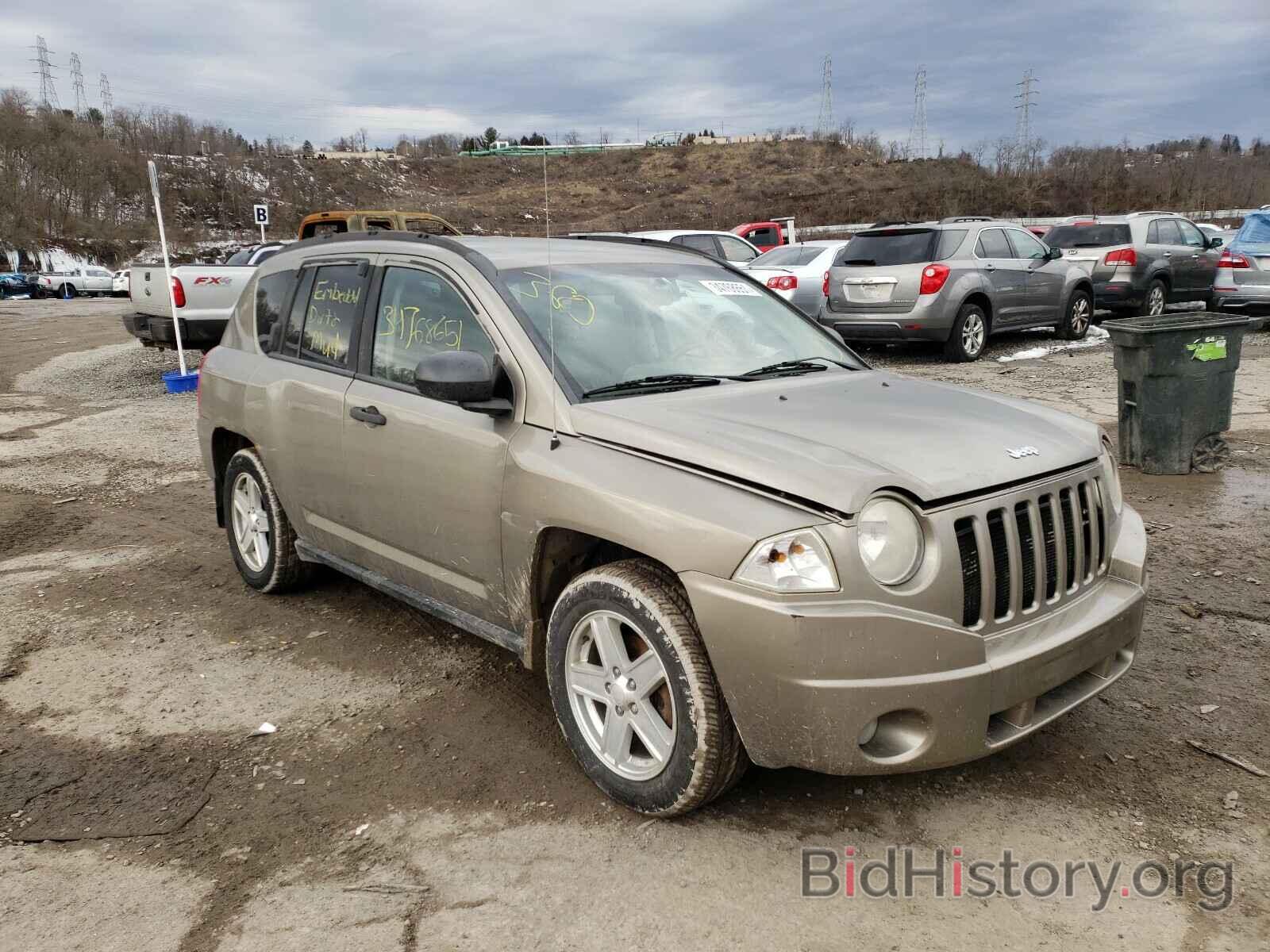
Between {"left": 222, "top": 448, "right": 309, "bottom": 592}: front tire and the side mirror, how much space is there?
6.31 feet

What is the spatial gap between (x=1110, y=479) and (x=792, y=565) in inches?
58.1

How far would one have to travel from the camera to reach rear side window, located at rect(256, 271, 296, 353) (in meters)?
4.82

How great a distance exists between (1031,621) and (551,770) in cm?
163

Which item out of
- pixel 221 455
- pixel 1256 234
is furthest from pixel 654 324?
pixel 1256 234

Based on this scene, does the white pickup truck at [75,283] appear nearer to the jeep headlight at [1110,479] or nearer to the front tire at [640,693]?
the front tire at [640,693]

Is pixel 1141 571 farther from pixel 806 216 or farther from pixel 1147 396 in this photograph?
pixel 806 216

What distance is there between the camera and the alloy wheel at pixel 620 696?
2.96 meters

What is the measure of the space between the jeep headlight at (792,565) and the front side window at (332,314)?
238cm

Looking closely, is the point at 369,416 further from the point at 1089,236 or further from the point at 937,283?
the point at 1089,236

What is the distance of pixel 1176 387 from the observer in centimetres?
672

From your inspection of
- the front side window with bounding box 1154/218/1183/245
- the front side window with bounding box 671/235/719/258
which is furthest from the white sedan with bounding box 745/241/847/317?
the front side window with bounding box 1154/218/1183/245

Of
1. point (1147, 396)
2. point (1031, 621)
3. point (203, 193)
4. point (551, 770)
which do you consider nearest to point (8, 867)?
point (551, 770)

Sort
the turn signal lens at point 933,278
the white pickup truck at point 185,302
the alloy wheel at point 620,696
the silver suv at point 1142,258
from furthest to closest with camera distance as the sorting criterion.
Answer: the silver suv at point 1142,258 → the white pickup truck at point 185,302 → the turn signal lens at point 933,278 → the alloy wheel at point 620,696

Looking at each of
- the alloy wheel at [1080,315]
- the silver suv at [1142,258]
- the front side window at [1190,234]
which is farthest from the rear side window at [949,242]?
the front side window at [1190,234]
